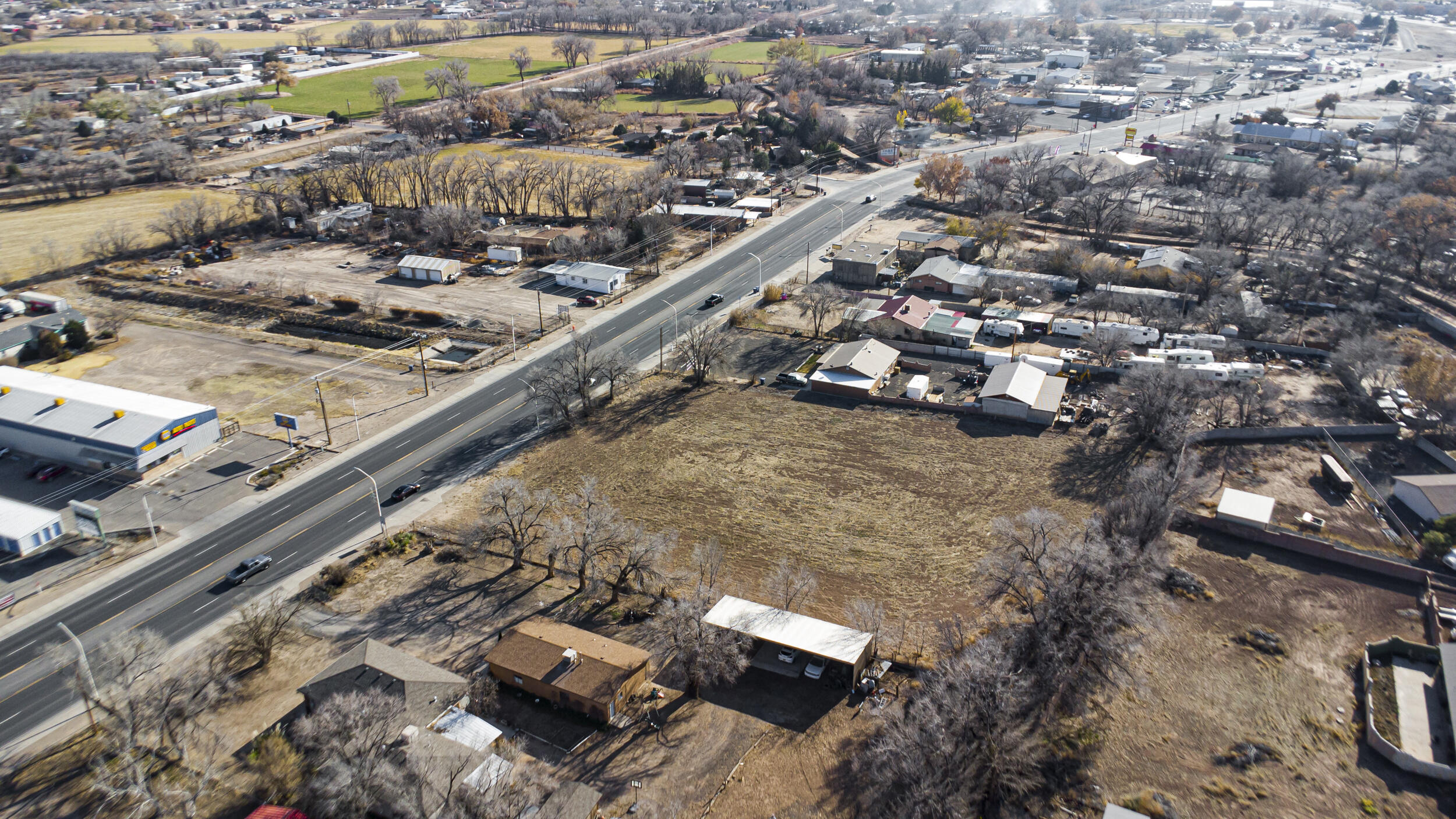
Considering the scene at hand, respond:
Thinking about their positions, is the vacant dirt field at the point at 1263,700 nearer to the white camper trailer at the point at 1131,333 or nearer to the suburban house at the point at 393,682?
the white camper trailer at the point at 1131,333

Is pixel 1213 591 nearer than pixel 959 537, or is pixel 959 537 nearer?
pixel 1213 591

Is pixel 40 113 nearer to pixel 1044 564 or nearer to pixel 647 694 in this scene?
pixel 647 694

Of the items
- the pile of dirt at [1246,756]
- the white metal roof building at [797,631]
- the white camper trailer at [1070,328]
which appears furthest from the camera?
the white camper trailer at [1070,328]

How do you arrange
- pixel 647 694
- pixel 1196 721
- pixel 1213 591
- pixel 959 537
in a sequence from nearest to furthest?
1. pixel 1196 721
2. pixel 647 694
3. pixel 1213 591
4. pixel 959 537

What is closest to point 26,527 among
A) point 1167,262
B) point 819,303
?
point 819,303

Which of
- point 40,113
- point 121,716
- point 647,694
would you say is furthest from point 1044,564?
point 40,113

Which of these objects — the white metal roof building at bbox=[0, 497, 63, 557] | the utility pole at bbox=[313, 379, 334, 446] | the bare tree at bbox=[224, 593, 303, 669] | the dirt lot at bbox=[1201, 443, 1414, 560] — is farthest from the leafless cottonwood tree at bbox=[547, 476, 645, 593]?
the dirt lot at bbox=[1201, 443, 1414, 560]

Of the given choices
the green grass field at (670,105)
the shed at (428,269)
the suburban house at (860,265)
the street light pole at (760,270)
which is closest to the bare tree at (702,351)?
the street light pole at (760,270)
